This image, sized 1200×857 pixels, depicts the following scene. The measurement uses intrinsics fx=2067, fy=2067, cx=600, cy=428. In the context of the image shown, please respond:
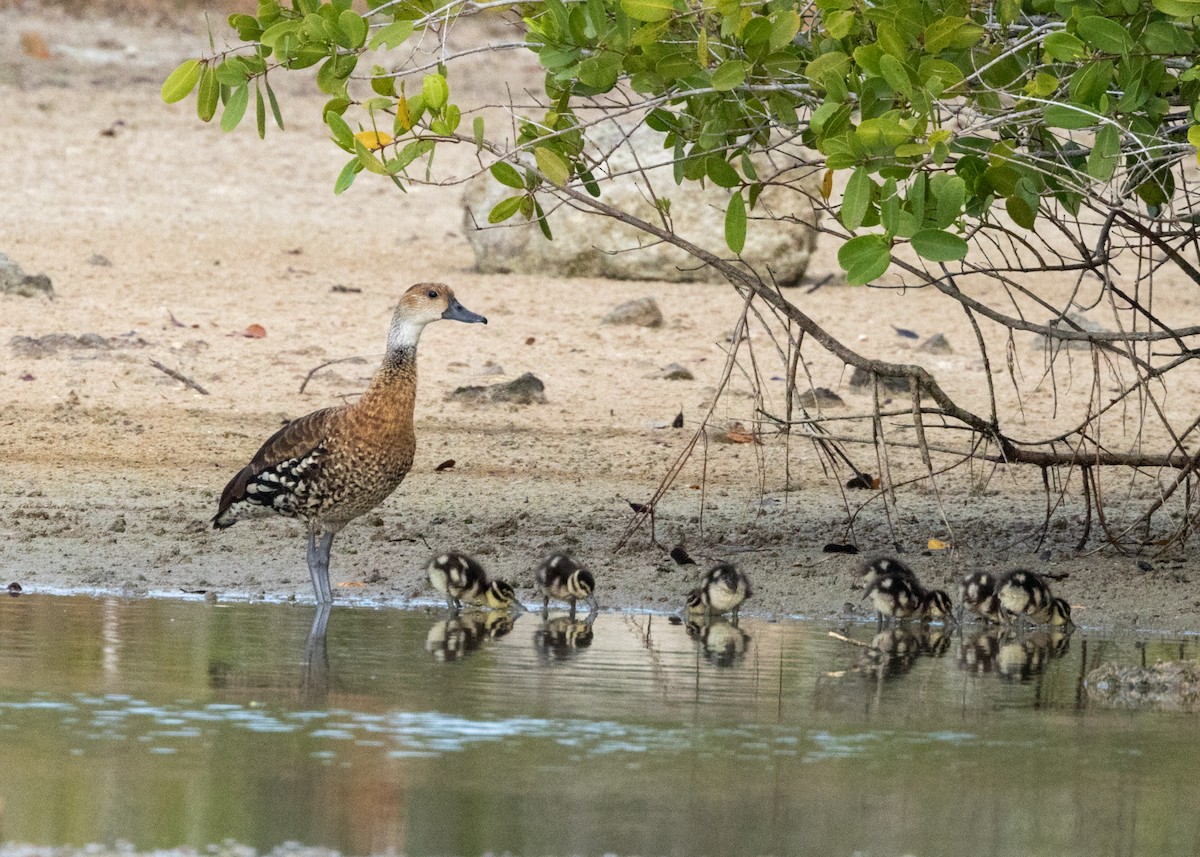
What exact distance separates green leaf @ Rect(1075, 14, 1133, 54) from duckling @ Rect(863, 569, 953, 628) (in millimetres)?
2711

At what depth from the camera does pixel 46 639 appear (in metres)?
7.05

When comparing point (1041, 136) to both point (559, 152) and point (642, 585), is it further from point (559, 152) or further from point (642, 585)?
point (642, 585)

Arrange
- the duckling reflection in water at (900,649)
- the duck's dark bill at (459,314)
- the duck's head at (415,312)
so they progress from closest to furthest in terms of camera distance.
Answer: the duckling reflection in water at (900,649)
the duck's head at (415,312)
the duck's dark bill at (459,314)

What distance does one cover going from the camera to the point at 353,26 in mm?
6383

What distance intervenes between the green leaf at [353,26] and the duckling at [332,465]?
222 cm

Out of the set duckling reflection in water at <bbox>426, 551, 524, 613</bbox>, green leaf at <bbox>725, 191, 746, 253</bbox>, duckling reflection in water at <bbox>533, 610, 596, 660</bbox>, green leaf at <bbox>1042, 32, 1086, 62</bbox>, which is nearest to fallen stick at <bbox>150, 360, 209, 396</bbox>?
duckling reflection in water at <bbox>426, 551, 524, 613</bbox>

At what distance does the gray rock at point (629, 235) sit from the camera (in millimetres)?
15844

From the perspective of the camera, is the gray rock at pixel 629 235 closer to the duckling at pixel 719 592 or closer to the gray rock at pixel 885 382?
the gray rock at pixel 885 382

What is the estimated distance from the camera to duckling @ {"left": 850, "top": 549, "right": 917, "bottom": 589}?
8141mm

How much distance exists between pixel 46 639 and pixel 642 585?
8.77 ft

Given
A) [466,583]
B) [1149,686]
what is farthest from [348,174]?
[1149,686]

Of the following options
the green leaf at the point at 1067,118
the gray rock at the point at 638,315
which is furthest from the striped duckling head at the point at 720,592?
the gray rock at the point at 638,315

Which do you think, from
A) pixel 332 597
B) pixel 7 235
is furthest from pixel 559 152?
pixel 7 235

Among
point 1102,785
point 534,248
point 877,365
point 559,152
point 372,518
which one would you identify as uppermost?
point 534,248
